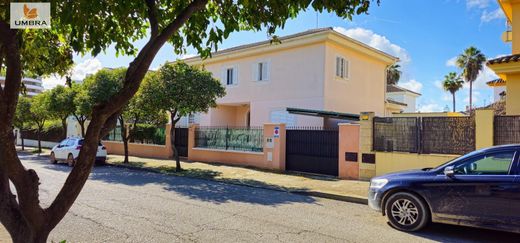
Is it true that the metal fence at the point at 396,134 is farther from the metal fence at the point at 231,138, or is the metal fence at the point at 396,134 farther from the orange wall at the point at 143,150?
the orange wall at the point at 143,150

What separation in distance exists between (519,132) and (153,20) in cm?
1106

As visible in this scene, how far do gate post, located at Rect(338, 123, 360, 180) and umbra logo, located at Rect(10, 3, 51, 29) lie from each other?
1153 cm

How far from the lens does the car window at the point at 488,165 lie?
650 cm

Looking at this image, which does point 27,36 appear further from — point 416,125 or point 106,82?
point 106,82

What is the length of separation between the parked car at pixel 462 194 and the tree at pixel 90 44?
3.63 metres

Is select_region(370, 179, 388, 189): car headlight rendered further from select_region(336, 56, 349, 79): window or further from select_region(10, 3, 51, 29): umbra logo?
select_region(336, 56, 349, 79): window

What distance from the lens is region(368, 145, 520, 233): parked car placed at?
6250mm

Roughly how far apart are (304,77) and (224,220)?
13775 mm

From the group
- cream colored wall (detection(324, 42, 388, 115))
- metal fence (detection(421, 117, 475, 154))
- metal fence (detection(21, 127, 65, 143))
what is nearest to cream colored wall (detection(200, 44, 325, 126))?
cream colored wall (detection(324, 42, 388, 115))

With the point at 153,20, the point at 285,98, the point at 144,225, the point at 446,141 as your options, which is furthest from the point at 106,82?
the point at 153,20

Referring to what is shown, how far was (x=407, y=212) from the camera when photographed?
7164 millimetres

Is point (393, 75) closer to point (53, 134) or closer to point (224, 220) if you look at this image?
point (53, 134)

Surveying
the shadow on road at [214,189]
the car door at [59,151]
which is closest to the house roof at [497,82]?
the shadow on road at [214,189]

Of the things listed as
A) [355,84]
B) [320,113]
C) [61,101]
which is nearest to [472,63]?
[355,84]
